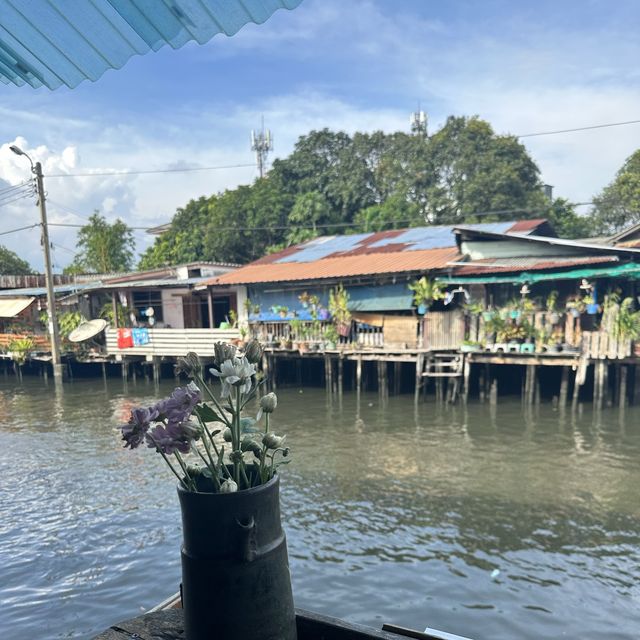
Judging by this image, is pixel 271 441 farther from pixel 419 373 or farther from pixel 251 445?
pixel 419 373

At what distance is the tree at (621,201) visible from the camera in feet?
82.7

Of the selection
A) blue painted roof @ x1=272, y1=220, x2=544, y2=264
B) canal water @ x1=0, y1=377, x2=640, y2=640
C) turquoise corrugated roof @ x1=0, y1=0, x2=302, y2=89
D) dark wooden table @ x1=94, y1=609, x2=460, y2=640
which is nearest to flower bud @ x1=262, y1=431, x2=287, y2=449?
dark wooden table @ x1=94, y1=609, x2=460, y2=640

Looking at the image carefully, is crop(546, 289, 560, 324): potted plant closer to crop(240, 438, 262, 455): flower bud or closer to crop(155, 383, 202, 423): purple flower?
crop(240, 438, 262, 455): flower bud

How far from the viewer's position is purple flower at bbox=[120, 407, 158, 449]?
1.60 metres

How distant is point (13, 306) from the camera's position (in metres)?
25.2

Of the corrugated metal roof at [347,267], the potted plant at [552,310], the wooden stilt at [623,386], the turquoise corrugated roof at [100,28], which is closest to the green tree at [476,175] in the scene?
the corrugated metal roof at [347,267]

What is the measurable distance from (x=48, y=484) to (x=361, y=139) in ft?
87.7

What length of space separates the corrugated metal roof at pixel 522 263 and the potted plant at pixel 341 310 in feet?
11.7

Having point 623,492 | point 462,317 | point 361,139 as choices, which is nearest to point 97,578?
point 623,492

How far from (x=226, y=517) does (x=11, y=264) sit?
42.0 meters

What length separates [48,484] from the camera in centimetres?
1041

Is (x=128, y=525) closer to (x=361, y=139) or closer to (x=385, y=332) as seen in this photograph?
(x=385, y=332)

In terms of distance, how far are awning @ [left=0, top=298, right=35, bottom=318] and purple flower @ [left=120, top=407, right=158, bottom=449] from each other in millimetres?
26365

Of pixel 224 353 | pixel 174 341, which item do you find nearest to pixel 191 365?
pixel 224 353
